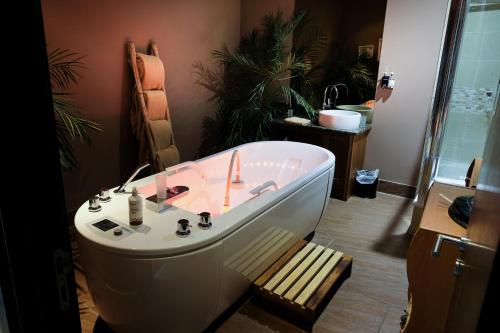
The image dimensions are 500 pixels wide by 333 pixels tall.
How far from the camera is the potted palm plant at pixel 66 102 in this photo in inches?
86.3

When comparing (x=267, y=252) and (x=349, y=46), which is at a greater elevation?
(x=349, y=46)

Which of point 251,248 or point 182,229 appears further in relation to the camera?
point 251,248

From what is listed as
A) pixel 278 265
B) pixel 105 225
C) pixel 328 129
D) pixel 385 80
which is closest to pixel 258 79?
pixel 328 129

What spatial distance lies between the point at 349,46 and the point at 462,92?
2142mm

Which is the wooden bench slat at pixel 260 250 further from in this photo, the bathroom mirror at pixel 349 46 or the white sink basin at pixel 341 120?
the bathroom mirror at pixel 349 46

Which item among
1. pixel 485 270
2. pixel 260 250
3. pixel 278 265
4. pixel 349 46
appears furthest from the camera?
pixel 349 46

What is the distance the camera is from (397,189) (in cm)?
382

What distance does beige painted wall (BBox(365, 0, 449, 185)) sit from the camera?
3.30 metres

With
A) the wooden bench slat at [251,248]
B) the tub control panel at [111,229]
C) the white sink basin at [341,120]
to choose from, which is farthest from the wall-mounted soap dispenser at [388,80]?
the tub control panel at [111,229]

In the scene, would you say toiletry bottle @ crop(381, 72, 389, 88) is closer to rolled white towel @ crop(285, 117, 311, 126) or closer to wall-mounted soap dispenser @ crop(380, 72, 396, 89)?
wall-mounted soap dispenser @ crop(380, 72, 396, 89)

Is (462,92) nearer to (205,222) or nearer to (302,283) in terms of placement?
(302,283)

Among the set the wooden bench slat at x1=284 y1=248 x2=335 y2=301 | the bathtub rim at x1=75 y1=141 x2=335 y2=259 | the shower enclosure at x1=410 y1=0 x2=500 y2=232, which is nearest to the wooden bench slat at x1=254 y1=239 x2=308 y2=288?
the wooden bench slat at x1=284 y1=248 x2=335 y2=301

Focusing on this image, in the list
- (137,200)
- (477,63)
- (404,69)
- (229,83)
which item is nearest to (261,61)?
(229,83)

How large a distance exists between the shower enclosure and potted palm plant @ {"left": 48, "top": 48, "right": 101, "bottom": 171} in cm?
255
